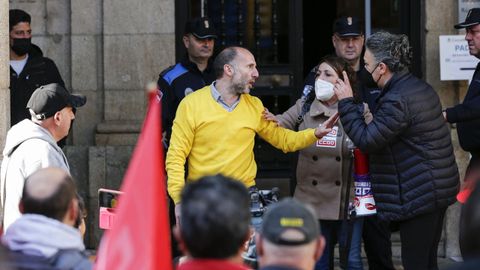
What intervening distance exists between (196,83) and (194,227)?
4677 millimetres

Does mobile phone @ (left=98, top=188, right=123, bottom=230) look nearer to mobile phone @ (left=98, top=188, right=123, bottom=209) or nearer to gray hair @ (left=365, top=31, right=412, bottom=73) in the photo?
mobile phone @ (left=98, top=188, right=123, bottom=209)

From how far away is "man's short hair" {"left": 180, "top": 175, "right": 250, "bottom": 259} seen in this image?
4.38 m

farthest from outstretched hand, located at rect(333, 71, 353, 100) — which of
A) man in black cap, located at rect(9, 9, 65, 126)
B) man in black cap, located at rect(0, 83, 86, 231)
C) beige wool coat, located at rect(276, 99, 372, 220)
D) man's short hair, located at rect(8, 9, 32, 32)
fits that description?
man's short hair, located at rect(8, 9, 32, 32)

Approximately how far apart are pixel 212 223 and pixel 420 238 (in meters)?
3.76

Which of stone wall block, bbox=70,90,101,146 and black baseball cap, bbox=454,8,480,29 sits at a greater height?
black baseball cap, bbox=454,8,480,29

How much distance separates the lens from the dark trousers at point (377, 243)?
9086 millimetres

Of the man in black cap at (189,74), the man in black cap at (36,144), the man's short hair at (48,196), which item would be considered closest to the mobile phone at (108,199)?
the man in black cap at (36,144)

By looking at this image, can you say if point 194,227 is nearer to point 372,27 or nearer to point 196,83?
point 196,83

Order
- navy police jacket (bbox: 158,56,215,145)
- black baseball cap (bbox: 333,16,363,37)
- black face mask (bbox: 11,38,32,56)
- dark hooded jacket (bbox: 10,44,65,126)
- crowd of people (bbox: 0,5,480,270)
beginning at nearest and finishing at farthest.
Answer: crowd of people (bbox: 0,5,480,270) < navy police jacket (bbox: 158,56,215,145) < black baseball cap (bbox: 333,16,363,37) < dark hooded jacket (bbox: 10,44,65,126) < black face mask (bbox: 11,38,32,56)

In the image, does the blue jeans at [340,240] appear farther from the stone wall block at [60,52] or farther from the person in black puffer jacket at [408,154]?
the stone wall block at [60,52]

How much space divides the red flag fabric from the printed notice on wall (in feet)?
18.4

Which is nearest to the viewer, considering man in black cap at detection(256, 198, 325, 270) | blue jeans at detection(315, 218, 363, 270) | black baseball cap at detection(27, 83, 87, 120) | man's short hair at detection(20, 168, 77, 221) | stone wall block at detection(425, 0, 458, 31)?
man in black cap at detection(256, 198, 325, 270)

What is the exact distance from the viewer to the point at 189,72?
29.7ft

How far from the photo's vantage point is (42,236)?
5.05 meters
